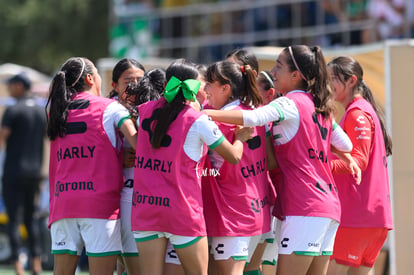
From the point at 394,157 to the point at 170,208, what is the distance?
3.69 meters

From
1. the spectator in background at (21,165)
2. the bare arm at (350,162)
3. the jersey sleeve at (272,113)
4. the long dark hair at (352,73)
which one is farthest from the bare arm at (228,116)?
the spectator in background at (21,165)

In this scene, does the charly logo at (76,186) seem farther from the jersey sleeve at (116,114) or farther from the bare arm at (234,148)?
the bare arm at (234,148)

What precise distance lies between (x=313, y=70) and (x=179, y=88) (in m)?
0.92

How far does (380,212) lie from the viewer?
5727 mm

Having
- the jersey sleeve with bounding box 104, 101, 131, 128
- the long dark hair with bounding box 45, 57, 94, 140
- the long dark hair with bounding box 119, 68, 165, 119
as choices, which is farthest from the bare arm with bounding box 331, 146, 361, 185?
the long dark hair with bounding box 45, 57, 94, 140

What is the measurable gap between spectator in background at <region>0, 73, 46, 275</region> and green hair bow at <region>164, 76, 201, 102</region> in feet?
14.8

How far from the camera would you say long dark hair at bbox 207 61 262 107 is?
5336 mm

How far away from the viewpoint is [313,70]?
533cm

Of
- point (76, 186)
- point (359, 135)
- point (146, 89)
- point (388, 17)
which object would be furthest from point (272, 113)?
point (388, 17)

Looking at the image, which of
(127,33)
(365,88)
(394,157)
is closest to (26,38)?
(127,33)

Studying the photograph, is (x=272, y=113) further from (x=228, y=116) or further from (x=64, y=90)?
(x=64, y=90)

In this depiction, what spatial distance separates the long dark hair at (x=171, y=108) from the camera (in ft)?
16.3

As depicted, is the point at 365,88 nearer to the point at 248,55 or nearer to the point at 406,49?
the point at 248,55

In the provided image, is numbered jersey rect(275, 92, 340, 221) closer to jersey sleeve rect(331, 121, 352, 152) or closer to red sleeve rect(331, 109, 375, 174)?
jersey sleeve rect(331, 121, 352, 152)
